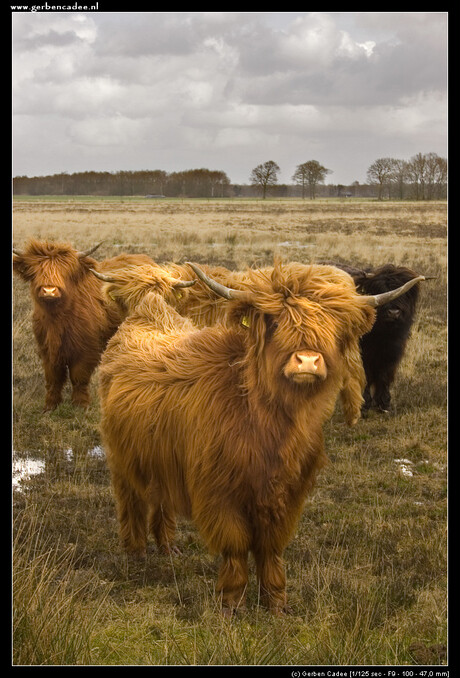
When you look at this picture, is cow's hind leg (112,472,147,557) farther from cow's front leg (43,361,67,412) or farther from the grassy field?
cow's front leg (43,361,67,412)

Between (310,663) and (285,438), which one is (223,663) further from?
(285,438)

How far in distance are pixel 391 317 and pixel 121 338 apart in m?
3.91

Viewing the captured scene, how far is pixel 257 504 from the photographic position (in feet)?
11.6

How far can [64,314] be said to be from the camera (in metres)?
8.04

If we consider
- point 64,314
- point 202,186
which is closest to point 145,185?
point 202,186

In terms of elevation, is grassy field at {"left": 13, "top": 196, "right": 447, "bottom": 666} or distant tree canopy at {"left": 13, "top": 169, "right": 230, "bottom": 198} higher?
distant tree canopy at {"left": 13, "top": 169, "right": 230, "bottom": 198}

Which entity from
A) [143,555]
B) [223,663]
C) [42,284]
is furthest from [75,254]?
[223,663]

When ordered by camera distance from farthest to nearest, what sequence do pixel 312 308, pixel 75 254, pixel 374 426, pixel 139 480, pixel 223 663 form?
pixel 75 254, pixel 374 426, pixel 139 480, pixel 312 308, pixel 223 663

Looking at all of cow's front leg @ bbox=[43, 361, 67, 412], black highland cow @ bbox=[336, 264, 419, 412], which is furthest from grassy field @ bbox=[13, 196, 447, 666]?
black highland cow @ bbox=[336, 264, 419, 412]

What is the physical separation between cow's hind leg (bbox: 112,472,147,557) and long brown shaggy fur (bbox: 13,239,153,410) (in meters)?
3.58

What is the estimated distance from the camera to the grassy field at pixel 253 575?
2.94 metres

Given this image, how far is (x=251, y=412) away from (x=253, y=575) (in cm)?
136

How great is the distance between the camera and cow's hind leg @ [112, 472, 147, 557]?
4559 millimetres

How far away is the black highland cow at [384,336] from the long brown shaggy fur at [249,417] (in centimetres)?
430
